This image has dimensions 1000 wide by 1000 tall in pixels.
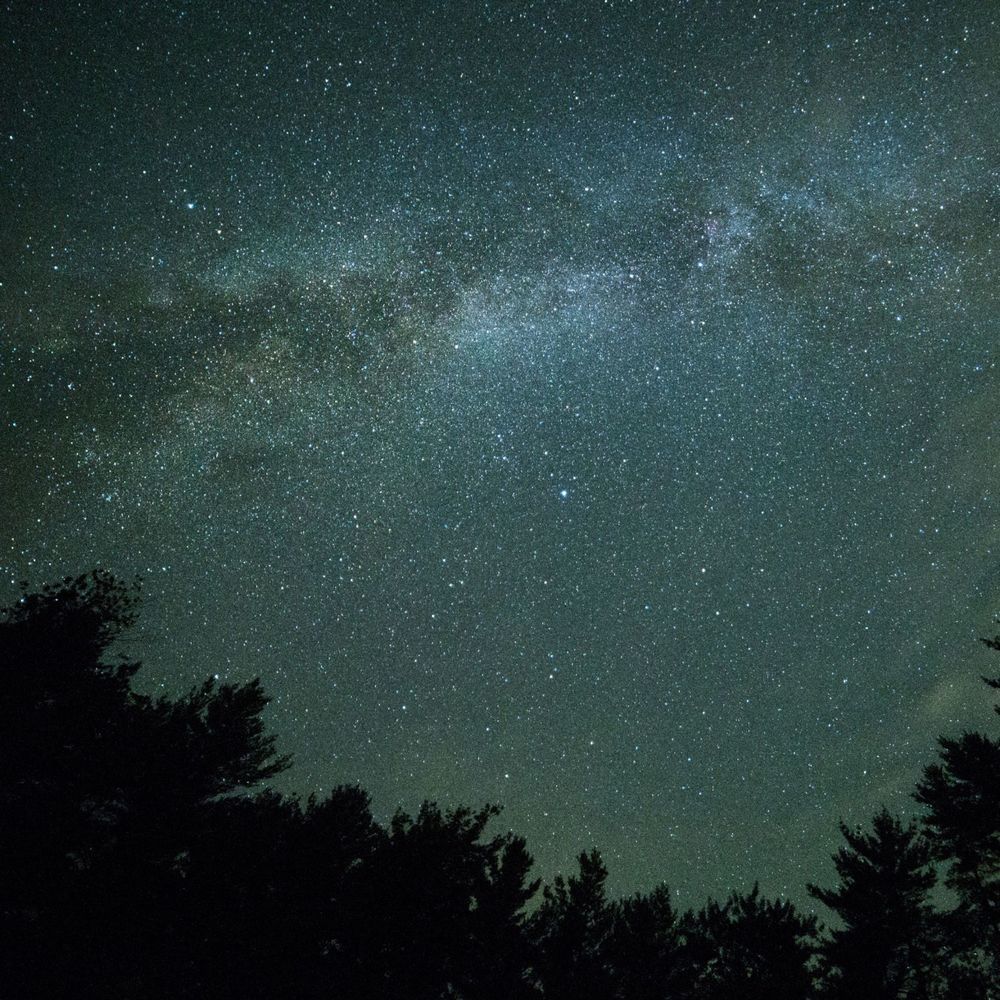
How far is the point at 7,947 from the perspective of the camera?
9.07m

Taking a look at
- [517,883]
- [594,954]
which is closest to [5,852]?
[517,883]

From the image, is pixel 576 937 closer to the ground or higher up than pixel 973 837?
closer to the ground

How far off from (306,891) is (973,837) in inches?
628

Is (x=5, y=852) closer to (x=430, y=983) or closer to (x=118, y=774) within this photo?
(x=118, y=774)

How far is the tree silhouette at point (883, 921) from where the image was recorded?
15578 millimetres

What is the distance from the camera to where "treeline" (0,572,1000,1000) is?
33.7 ft

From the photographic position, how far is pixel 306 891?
12.6m

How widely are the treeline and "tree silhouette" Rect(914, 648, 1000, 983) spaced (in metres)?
0.04

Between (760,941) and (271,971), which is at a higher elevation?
(760,941)

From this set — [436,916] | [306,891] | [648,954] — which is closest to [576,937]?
[648,954]

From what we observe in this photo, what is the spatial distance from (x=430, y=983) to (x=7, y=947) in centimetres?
854

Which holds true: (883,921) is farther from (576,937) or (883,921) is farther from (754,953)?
(576,937)

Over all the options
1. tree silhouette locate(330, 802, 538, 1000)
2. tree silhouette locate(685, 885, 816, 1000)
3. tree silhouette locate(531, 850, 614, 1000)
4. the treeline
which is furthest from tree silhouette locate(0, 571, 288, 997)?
tree silhouette locate(685, 885, 816, 1000)

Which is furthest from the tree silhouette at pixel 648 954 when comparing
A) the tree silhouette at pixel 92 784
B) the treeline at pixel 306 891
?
the tree silhouette at pixel 92 784
